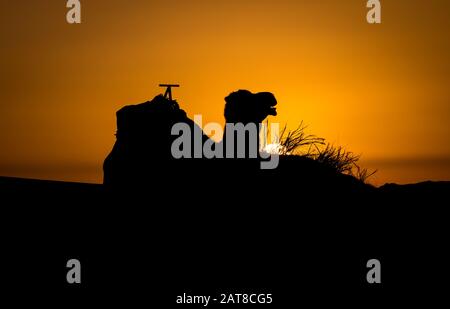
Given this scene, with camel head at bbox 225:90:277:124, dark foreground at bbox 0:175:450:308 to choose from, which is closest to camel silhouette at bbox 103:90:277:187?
camel head at bbox 225:90:277:124

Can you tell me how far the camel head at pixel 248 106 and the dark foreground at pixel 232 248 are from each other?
1.17 m

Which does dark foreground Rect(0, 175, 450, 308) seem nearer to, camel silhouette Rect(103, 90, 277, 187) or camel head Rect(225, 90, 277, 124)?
camel silhouette Rect(103, 90, 277, 187)

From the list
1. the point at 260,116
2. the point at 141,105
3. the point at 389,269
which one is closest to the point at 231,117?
the point at 260,116

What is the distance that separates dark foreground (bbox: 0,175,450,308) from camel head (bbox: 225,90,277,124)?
1.17 metres

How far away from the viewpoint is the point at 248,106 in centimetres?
1716

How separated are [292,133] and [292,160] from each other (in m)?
1.00

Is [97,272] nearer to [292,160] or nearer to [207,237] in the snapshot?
Result: [207,237]


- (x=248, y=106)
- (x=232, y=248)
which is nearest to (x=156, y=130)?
(x=248, y=106)

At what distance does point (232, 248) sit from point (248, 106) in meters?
2.65

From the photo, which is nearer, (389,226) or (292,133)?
(389,226)

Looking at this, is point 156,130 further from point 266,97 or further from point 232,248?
point 232,248

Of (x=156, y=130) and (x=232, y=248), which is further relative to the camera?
(x=156, y=130)
